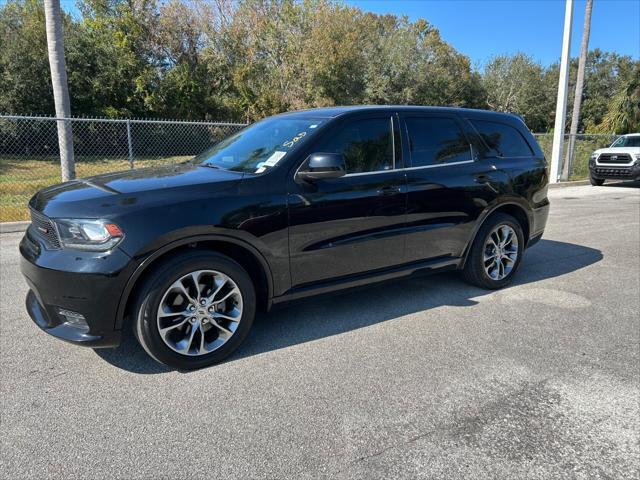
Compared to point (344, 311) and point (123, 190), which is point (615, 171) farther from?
point (123, 190)

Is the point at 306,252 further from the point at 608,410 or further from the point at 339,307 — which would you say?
the point at 608,410

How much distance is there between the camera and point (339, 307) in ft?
14.1

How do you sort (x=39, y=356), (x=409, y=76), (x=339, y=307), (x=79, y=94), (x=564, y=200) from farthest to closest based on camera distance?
1. (x=409, y=76)
2. (x=79, y=94)
3. (x=564, y=200)
4. (x=339, y=307)
5. (x=39, y=356)

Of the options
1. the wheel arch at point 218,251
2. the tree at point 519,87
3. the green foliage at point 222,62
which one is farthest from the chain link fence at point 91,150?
the tree at point 519,87

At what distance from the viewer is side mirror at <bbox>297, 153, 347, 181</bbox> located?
3.24 meters

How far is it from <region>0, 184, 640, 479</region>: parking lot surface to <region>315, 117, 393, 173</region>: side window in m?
1.36

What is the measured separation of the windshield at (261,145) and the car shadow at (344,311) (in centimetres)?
114

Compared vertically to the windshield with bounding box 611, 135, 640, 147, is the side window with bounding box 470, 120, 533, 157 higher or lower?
lower

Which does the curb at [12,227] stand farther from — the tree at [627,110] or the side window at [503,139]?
the tree at [627,110]

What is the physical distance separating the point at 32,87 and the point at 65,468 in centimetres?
2235

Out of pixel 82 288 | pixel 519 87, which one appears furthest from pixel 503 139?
pixel 519 87

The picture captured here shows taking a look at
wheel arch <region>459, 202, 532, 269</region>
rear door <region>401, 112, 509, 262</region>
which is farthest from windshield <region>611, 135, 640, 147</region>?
rear door <region>401, 112, 509, 262</region>

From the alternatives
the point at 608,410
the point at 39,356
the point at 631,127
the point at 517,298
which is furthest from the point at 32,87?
the point at 631,127

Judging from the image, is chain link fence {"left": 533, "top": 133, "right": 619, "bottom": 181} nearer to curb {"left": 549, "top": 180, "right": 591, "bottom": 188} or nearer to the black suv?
curb {"left": 549, "top": 180, "right": 591, "bottom": 188}
